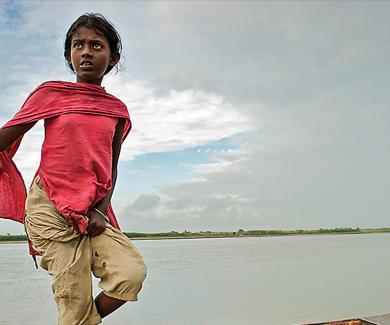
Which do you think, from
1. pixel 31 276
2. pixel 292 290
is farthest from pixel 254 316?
pixel 31 276

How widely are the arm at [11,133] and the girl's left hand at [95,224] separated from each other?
1.32ft

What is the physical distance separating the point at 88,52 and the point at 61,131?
34 centimetres

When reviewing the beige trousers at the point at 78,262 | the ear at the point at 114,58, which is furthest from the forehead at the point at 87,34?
the beige trousers at the point at 78,262

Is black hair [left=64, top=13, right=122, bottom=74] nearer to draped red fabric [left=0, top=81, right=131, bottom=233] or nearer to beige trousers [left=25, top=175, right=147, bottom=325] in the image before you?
draped red fabric [left=0, top=81, right=131, bottom=233]

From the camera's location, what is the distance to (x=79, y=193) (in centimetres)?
171

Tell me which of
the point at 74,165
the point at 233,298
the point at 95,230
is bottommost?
the point at 233,298

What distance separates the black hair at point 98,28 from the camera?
1.85m

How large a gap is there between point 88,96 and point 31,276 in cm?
1154

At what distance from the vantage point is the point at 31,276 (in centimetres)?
1219

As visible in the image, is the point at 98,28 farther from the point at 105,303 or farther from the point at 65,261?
the point at 105,303

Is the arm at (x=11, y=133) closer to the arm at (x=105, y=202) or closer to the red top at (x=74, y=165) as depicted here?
the red top at (x=74, y=165)

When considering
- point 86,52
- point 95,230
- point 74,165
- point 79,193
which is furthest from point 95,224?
point 86,52

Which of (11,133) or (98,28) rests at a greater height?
(98,28)

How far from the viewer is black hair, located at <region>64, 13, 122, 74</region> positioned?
72.7 inches
